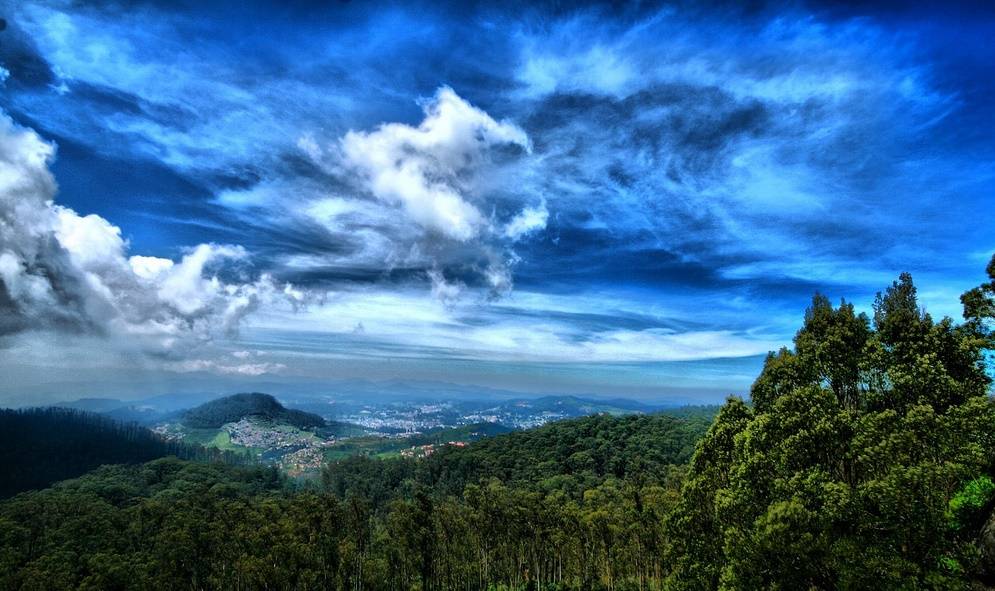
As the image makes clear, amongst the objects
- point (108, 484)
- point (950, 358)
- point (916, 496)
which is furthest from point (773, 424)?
point (108, 484)

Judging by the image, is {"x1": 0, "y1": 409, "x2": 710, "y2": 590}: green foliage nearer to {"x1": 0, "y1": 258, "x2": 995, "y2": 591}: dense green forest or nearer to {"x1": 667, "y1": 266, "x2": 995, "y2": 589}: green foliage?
{"x1": 0, "y1": 258, "x2": 995, "y2": 591}: dense green forest

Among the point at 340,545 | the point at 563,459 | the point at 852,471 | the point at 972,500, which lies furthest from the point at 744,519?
the point at 563,459

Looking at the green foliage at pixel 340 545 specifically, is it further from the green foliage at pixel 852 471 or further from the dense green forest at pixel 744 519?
the green foliage at pixel 852 471

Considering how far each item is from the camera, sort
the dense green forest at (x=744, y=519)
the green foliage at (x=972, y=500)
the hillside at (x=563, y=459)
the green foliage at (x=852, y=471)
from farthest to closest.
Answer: the hillside at (x=563, y=459), the green foliage at (x=972, y=500), the dense green forest at (x=744, y=519), the green foliage at (x=852, y=471)

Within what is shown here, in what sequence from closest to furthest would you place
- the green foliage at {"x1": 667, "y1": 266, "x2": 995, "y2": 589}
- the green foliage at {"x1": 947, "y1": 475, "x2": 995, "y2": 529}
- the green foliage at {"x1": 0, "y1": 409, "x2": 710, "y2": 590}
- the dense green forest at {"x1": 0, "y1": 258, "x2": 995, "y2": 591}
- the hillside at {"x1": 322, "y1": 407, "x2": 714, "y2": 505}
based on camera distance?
the green foliage at {"x1": 667, "y1": 266, "x2": 995, "y2": 589} → the dense green forest at {"x1": 0, "y1": 258, "x2": 995, "y2": 591} → the green foliage at {"x1": 947, "y1": 475, "x2": 995, "y2": 529} → the green foliage at {"x1": 0, "y1": 409, "x2": 710, "y2": 590} → the hillside at {"x1": 322, "y1": 407, "x2": 714, "y2": 505}

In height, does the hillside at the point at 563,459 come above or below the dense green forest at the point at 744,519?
below

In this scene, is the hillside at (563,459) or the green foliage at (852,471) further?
the hillside at (563,459)

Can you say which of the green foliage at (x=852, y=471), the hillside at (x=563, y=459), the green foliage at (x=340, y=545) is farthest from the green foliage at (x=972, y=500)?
the hillside at (x=563, y=459)

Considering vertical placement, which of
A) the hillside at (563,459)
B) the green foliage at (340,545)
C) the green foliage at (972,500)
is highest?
the green foliage at (972,500)

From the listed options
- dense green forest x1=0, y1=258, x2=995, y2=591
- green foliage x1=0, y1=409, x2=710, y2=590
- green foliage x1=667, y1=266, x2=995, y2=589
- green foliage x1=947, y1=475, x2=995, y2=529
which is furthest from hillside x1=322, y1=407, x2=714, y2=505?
green foliage x1=947, y1=475, x2=995, y2=529

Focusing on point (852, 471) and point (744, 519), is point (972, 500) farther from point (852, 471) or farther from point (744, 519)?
point (744, 519)
